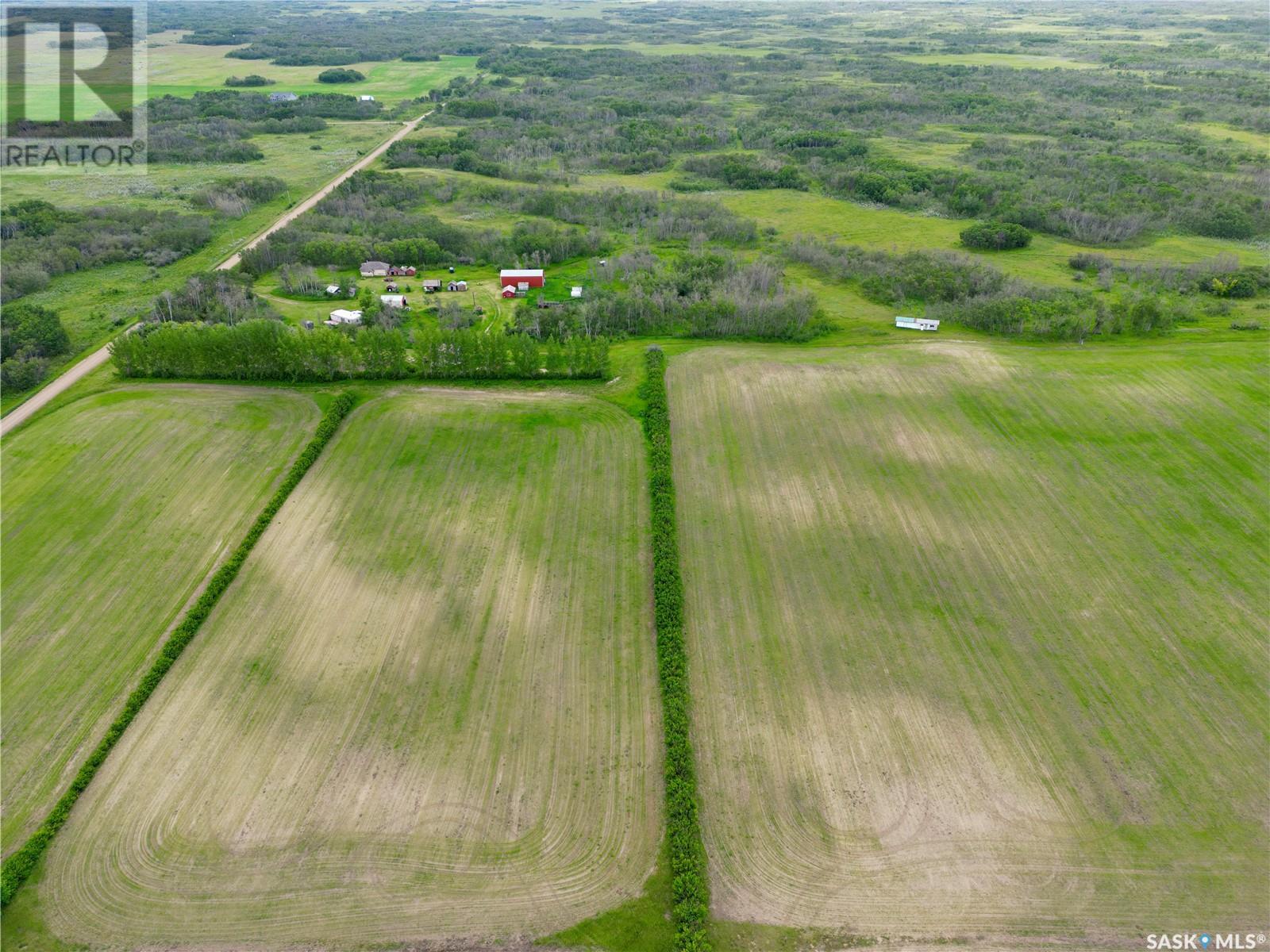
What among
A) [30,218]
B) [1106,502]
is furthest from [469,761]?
[30,218]

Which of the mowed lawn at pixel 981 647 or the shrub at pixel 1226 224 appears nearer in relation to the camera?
the mowed lawn at pixel 981 647

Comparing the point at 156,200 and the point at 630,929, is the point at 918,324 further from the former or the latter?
the point at 156,200

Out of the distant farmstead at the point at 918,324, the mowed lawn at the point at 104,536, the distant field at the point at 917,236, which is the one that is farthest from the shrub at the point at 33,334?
the distant field at the point at 917,236

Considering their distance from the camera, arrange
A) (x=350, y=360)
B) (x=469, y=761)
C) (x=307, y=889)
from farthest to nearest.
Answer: (x=350, y=360) → (x=469, y=761) → (x=307, y=889)

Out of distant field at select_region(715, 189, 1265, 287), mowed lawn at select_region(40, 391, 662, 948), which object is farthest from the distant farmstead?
mowed lawn at select_region(40, 391, 662, 948)

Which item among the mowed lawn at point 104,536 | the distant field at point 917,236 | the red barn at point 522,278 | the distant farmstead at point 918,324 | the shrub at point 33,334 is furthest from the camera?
the distant field at point 917,236

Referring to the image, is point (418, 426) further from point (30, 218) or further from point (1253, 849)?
point (30, 218)

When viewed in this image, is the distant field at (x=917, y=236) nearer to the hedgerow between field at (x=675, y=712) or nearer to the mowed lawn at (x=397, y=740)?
the hedgerow between field at (x=675, y=712)

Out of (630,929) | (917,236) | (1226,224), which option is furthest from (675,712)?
(1226,224)

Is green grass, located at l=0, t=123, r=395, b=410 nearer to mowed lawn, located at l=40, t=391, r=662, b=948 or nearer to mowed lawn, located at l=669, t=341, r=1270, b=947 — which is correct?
mowed lawn, located at l=40, t=391, r=662, b=948
